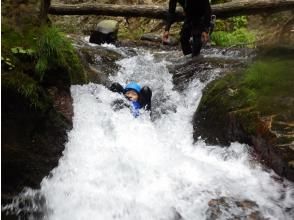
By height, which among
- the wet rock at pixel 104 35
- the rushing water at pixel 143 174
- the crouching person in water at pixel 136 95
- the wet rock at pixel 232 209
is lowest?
the wet rock at pixel 104 35

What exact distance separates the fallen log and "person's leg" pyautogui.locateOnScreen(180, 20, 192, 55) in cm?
155

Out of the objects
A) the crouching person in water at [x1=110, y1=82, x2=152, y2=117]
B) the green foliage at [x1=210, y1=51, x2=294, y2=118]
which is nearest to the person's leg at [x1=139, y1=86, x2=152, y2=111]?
the crouching person in water at [x1=110, y1=82, x2=152, y2=117]

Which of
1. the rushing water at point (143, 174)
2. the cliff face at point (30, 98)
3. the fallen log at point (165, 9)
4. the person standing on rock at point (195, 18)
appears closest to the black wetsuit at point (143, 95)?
the rushing water at point (143, 174)

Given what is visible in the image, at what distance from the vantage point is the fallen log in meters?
10.0

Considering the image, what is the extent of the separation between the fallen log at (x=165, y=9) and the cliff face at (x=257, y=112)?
3.37 meters

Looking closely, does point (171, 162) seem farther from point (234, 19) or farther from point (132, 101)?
point (234, 19)

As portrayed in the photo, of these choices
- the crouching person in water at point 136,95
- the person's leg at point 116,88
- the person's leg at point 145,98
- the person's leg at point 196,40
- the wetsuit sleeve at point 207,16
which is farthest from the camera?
the person's leg at point 196,40

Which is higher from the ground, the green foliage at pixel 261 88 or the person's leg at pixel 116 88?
the green foliage at pixel 261 88

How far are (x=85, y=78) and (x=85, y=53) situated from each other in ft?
6.34

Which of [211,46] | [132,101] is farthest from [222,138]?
[211,46]

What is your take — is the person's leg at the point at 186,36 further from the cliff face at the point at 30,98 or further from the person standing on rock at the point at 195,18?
the cliff face at the point at 30,98

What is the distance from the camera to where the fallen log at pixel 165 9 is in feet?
32.8

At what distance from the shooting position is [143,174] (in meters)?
5.05

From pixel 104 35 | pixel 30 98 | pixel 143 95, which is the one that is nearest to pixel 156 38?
pixel 104 35
